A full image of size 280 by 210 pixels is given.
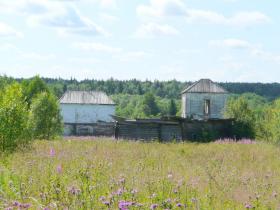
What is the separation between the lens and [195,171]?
11.0 m

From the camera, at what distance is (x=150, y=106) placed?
13012 centimetres

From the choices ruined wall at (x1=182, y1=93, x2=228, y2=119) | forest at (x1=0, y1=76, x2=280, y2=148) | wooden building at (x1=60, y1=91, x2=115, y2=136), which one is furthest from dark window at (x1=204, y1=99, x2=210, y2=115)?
wooden building at (x1=60, y1=91, x2=115, y2=136)

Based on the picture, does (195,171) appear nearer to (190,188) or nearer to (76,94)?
(190,188)

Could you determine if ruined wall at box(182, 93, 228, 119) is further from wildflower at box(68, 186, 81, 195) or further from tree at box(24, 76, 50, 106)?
wildflower at box(68, 186, 81, 195)

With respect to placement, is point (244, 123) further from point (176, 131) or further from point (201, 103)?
point (201, 103)

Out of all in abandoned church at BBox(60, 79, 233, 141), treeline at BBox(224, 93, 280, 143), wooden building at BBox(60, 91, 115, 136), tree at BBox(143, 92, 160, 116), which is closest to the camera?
abandoned church at BBox(60, 79, 233, 141)

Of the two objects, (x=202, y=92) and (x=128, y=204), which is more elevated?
(x=202, y=92)

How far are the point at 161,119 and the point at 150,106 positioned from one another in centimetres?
9288

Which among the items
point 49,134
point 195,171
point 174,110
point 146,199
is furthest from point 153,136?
point 174,110

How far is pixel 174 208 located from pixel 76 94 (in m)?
59.7

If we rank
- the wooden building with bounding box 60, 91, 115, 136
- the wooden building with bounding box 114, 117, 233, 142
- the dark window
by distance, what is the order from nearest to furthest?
1. the wooden building with bounding box 114, 117, 233, 142
2. the dark window
3. the wooden building with bounding box 60, 91, 115, 136

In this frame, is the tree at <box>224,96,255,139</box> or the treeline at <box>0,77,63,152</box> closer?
the treeline at <box>0,77,63,152</box>

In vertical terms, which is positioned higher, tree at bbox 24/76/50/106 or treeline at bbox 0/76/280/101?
treeline at bbox 0/76/280/101

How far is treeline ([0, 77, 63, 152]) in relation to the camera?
645 inches
